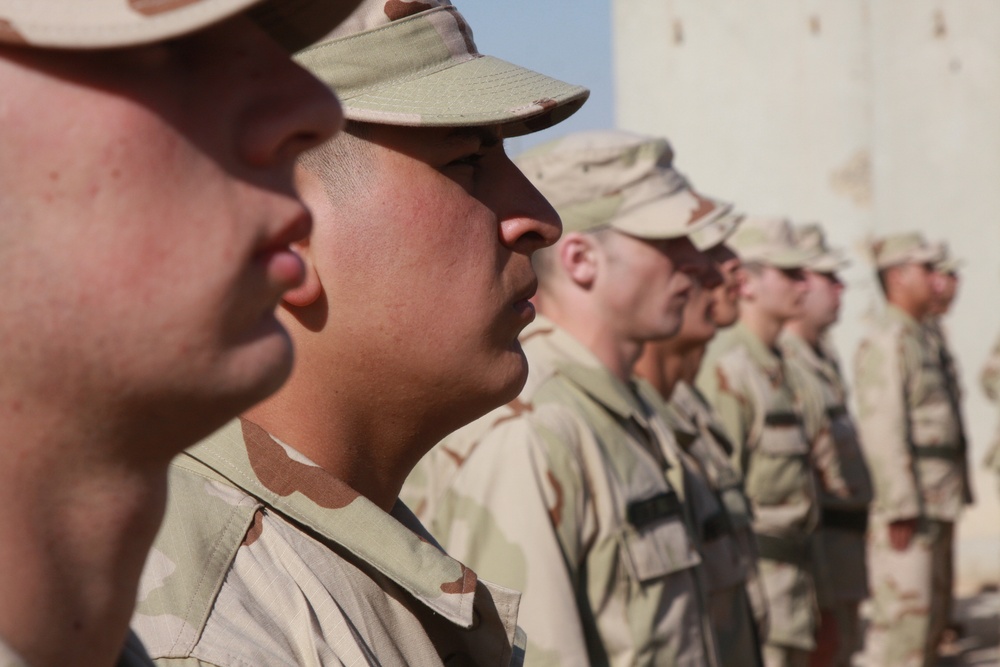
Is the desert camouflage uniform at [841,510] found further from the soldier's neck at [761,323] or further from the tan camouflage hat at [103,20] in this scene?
the tan camouflage hat at [103,20]

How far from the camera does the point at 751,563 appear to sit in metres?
4.48

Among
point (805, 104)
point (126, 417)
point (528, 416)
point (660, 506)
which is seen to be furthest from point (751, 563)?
point (805, 104)

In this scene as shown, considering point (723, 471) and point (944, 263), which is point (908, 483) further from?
point (723, 471)

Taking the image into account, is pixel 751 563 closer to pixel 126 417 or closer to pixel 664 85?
pixel 126 417

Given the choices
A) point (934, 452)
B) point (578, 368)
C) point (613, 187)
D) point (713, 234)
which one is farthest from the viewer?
point (934, 452)

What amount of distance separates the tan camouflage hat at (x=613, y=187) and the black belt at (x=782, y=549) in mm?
2470

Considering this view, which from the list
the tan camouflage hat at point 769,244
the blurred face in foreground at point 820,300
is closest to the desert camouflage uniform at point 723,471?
the tan camouflage hat at point 769,244

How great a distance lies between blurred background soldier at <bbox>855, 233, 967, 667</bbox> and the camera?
26.6ft

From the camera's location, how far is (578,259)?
3.45 meters

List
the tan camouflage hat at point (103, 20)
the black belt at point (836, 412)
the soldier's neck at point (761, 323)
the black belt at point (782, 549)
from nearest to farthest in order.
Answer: the tan camouflage hat at point (103, 20) < the black belt at point (782, 549) < the soldier's neck at point (761, 323) < the black belt at point (836, 412)

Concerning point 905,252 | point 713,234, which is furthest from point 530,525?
point 905,252

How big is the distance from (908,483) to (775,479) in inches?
96.9

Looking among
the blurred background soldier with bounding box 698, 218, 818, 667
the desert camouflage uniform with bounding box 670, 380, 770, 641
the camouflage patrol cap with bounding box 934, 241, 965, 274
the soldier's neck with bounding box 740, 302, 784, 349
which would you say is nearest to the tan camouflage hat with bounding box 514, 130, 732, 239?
the desert camouflage uniform with bounding box 670, 380, 770, 641

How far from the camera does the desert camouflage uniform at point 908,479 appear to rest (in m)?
8.09
